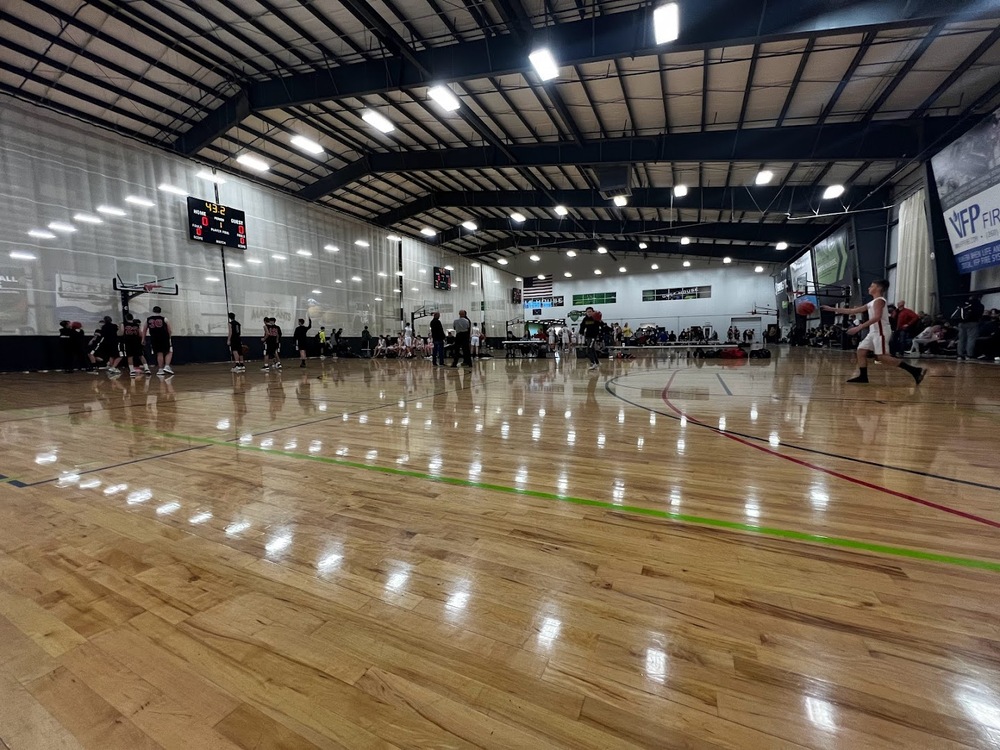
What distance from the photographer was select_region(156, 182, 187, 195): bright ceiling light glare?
524 inches

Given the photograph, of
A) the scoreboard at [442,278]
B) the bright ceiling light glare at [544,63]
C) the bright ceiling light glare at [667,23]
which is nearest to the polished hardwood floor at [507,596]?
the bright ceiling light glare at [667,23]

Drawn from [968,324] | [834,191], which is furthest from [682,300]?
[968,324]

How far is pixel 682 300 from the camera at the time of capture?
3041 cm

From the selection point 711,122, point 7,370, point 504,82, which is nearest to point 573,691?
point 504,82

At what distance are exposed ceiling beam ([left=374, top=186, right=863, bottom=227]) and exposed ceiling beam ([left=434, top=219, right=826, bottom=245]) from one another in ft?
10.1

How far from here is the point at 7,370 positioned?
10.8 m

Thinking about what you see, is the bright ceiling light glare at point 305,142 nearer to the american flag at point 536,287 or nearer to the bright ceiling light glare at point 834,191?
the bright ceiling light glare at point 834,191

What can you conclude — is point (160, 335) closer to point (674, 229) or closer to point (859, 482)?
point (859, 482)

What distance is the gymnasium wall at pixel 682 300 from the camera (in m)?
29.1

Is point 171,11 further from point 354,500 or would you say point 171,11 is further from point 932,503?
point 932,503

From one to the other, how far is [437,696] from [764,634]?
865 millimetres

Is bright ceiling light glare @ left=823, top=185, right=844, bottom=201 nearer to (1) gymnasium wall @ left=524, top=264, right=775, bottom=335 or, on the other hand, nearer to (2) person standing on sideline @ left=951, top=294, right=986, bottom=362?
(2) person standing on sideline @ left=951, top=294, right=986, bottom=362

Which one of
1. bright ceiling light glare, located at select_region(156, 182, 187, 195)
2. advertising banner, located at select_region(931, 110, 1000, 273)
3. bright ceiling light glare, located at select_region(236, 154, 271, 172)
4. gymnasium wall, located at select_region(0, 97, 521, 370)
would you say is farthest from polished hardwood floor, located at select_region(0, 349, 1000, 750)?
bright ceiling light glare, located at select_region(156, 182, 187, 195)

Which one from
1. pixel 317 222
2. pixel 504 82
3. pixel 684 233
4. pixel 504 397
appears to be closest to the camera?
pixel 504 397
